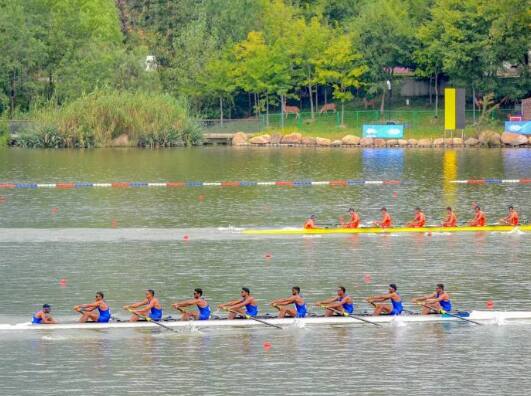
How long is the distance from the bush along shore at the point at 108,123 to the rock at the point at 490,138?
926 inches

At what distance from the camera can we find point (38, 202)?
214 ft

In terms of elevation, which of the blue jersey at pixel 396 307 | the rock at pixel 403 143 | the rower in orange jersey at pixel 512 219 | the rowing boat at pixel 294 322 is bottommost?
the rowing boat at pixel 294 322

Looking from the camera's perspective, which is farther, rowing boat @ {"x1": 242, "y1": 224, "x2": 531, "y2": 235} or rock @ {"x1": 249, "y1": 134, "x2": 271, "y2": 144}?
rock @ {"x1": 249, "y1": 134, "x2": 271, "y2": 144}

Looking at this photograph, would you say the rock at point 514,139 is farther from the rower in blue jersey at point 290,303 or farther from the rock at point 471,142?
the rower in blue jersey at point 290,303

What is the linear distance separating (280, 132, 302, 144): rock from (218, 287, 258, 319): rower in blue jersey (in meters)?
64.2

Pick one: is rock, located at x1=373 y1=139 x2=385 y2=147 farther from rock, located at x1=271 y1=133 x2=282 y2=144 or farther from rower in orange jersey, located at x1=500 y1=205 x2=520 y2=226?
rower in orange jersey, located at x1=500 y1=205 x2=520 y2=226

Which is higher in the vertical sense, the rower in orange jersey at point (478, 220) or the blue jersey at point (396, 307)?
the rower in orange jersey at point (478, 220)

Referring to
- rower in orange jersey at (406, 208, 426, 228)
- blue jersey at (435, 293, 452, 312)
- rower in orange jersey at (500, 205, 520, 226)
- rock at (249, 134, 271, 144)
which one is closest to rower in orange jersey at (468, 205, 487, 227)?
rower in orange jersey at (500, 205, 520, 226)

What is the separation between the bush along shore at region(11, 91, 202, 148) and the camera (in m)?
97.3

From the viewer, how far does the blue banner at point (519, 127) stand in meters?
96.0

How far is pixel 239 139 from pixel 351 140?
9.52m

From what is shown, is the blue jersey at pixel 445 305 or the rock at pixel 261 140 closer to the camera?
the blue jersey at pixel 445 305

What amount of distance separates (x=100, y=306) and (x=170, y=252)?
528 inches

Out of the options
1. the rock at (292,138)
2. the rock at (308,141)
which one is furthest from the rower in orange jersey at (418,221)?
the rock at (292,138)
